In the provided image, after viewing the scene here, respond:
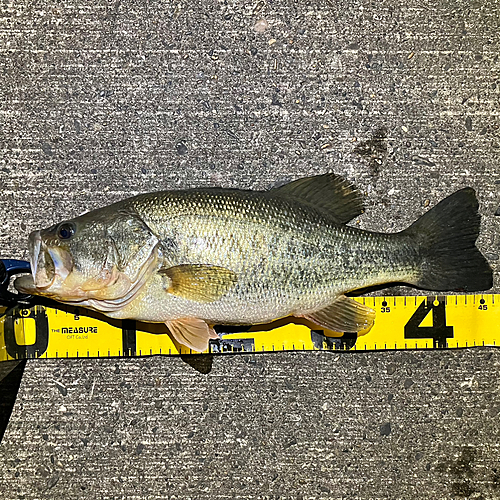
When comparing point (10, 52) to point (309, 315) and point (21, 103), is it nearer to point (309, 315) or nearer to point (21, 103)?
point (21, 103)

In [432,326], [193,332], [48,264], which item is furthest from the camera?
[432,326]

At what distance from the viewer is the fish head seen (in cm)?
203

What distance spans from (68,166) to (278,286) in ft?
4.29

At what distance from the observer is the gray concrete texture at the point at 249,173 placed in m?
2.49

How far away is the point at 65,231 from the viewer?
80.8 inches

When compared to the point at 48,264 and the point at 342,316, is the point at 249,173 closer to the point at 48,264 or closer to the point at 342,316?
the point at 342,316

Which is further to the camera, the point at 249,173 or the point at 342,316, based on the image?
the point at 249,173

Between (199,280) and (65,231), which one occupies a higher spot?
(65,231)

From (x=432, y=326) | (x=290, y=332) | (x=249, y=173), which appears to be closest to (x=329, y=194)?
(x=249, y=173)

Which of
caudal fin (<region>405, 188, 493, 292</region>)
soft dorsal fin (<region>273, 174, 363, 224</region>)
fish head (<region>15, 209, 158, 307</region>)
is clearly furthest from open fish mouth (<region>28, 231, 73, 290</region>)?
caudal fin (<region>405, 188, 493, 292</region>)

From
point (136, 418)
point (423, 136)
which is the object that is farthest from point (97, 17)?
point (136, 418)

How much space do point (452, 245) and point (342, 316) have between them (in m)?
0.64

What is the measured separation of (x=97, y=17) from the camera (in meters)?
2.52

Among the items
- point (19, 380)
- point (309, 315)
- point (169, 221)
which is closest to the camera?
point (169, 221)
